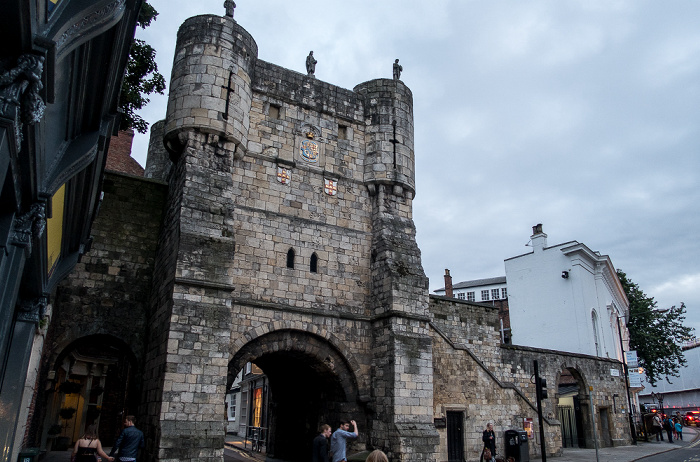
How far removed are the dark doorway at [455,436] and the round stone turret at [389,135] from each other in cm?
713

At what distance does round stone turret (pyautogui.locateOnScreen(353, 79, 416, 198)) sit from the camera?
50.0 ft

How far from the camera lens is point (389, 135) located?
15.7m

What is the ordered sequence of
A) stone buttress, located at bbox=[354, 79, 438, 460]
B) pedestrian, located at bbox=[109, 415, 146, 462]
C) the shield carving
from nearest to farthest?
pedestrian, located at bbox=[109, 415, 146, 462] < stone buttress, located at bbox=[354, 79, 438, 460] < the shield carving

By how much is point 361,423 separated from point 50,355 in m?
7.64

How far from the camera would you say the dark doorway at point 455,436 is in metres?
15.5

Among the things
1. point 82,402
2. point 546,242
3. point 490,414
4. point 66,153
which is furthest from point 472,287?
point 66,153

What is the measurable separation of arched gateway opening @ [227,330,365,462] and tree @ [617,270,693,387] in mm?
25782

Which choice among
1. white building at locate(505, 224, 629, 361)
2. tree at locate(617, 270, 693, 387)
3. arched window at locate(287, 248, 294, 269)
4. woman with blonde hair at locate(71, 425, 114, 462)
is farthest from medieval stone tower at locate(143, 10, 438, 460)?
tree at locate(617, 270, 693, 387)

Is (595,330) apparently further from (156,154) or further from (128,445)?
(128,445)

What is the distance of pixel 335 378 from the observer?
13375 millimetres

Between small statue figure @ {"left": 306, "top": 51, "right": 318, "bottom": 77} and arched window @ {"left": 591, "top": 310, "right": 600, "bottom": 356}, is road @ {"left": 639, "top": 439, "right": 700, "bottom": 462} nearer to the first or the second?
arched window @ {"left": 591, "top": 310, "right": 600, "bottom": 356}

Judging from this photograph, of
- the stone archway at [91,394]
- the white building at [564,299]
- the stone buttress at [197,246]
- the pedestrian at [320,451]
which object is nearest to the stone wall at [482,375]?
the white building at [564,299]

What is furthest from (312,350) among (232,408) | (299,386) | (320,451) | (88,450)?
(232,408)

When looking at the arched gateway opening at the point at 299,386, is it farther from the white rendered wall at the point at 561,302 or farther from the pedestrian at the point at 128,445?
the white rendered wall at the point at 561,302
